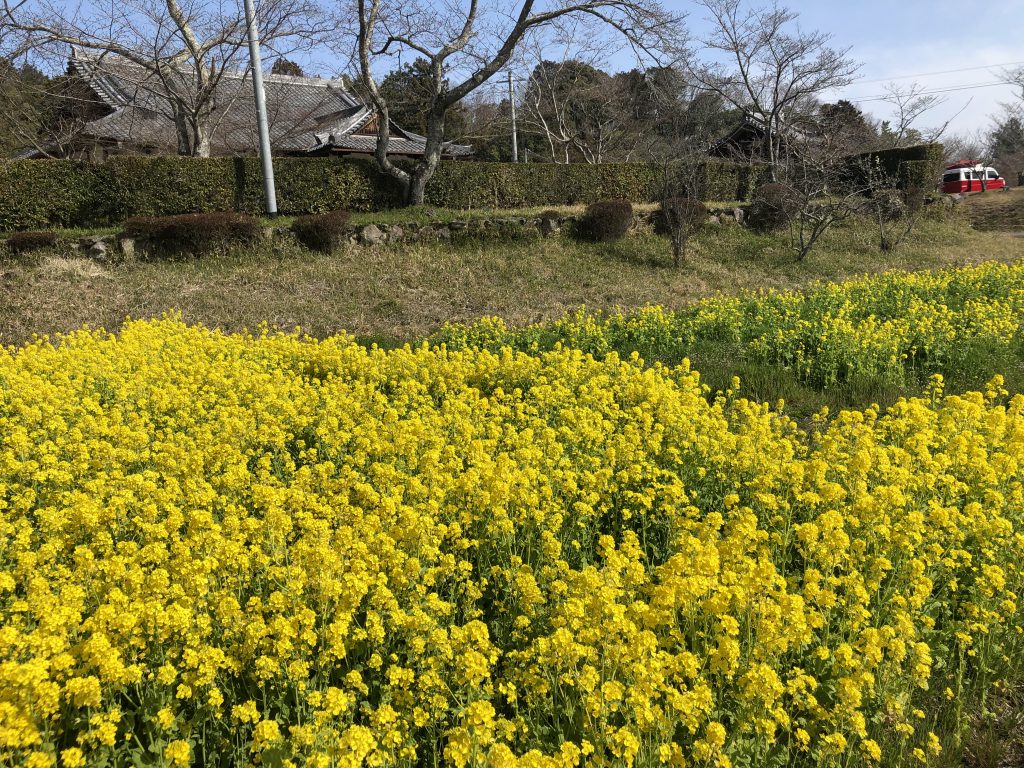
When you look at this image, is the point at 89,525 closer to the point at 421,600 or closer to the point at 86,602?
the point at 86,602

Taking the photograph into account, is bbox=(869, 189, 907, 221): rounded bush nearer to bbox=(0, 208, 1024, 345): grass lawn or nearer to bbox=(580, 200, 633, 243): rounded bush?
bbox=(0, 208, 1024, 345): grass lawn

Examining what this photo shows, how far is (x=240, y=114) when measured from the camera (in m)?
23.5

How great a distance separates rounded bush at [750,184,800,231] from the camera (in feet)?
54.1

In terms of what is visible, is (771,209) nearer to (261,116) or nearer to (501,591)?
(261,116)

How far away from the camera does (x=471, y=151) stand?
2697 cm

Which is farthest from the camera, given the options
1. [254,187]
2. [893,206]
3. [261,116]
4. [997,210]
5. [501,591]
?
[997,210]

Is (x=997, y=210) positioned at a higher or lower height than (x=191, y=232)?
higher

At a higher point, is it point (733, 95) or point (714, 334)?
point (733, 95)

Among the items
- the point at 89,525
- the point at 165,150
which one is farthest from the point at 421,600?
the point at 165,150

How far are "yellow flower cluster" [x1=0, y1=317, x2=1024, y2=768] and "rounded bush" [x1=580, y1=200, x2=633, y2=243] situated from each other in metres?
Answer: 10.2

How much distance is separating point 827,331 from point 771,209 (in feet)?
37.0

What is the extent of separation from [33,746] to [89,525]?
4.15 feet

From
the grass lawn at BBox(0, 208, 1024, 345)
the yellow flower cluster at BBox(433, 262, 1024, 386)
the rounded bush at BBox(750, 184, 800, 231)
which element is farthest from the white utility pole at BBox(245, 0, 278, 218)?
the rounded bush at BBox(750, 184, 800, 231)

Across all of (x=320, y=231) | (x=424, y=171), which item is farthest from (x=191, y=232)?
(x=424, y=171)
